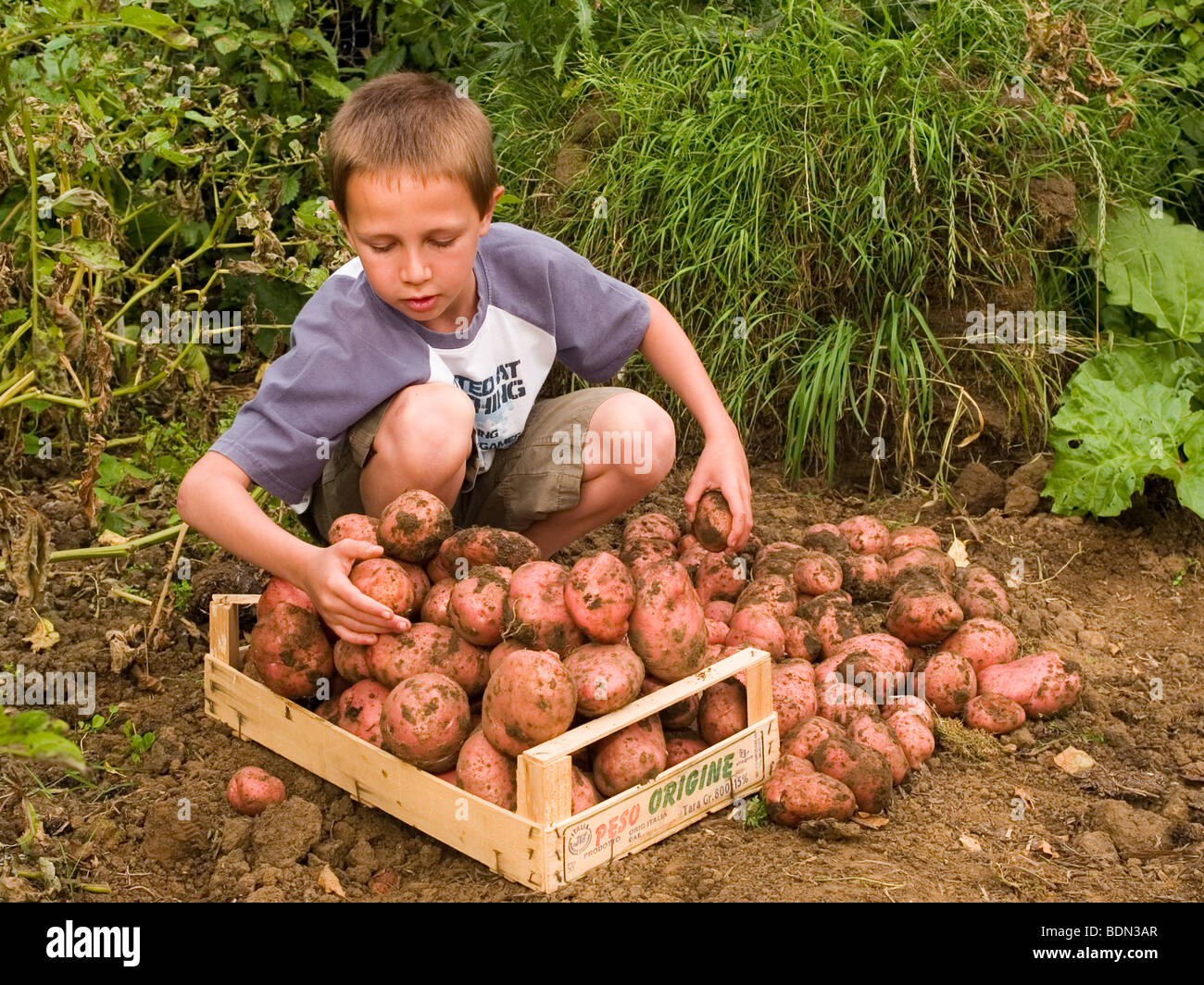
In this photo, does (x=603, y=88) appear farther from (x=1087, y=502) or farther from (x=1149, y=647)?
(x=1149, y=647)

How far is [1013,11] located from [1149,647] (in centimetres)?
224

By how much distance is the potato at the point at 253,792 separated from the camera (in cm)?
270

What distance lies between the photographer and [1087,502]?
3801mm

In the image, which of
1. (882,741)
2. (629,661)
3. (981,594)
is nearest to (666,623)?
(629,661)

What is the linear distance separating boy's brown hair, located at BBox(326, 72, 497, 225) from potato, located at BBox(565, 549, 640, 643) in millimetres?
898

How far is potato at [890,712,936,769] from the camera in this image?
2809 mm

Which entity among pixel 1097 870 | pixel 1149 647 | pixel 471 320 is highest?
pixel 471 320

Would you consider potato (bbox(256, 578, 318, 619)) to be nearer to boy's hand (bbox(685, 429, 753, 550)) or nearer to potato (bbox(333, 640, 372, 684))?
potato (bbox(333, 640, 372, 684))

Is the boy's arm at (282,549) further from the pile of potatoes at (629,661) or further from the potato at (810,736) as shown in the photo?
the potato at (810,736)

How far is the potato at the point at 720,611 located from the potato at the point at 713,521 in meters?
0.15

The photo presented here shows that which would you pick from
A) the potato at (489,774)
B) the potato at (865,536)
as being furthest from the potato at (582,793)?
the potato at (865,536)

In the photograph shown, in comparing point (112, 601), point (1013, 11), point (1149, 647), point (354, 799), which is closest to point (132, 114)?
point (112, 601)

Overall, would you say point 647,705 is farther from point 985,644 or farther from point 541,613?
point 985,644

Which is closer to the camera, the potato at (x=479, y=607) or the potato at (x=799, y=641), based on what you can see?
the potato at (x=479, y=607)
